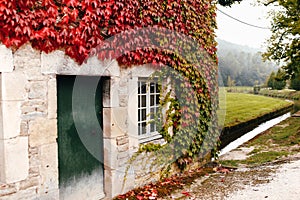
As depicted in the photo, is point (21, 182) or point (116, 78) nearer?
point (21, 182)

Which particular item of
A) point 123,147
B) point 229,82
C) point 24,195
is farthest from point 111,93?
point 229,82

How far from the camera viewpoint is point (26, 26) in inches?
137

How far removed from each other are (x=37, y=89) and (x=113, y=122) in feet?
4.82

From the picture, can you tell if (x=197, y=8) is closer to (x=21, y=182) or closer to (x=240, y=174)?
(x=240, y=174)

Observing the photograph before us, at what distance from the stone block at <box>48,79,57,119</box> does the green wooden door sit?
284 mm

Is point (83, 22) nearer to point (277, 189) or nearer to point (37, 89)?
point (37, 89)

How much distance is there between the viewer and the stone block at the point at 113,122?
15.6 feet

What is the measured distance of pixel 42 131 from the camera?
377 centimetres

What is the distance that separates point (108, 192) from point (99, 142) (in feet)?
2.85

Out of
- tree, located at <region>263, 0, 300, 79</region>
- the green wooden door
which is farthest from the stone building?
tree, located at <region>263, 0, 300, 79</region>

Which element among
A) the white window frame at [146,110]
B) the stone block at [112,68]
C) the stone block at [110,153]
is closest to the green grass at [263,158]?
the white window frame at [146,110]

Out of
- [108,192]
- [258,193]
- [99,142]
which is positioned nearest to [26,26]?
[99,142]

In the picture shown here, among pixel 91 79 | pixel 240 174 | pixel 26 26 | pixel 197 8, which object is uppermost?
pixel 197 8

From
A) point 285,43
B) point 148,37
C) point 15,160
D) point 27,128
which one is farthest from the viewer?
point 285,43
